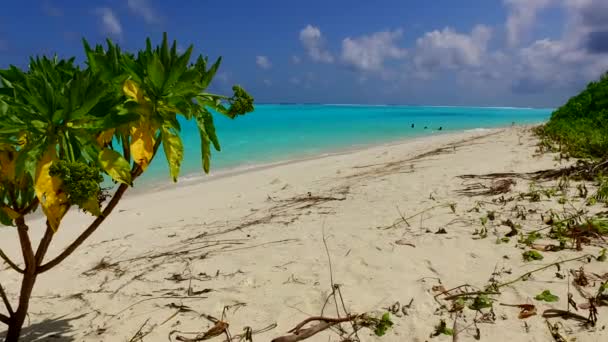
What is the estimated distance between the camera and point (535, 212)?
155 inches

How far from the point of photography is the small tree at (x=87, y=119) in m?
1.56

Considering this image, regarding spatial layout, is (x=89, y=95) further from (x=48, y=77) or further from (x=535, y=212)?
(x=535, y=212)

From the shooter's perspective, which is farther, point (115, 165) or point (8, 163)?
point (8, 163)

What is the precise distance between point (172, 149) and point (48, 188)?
0.49m

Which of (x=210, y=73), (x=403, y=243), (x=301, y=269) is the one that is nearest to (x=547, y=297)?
(x=403, y=243)

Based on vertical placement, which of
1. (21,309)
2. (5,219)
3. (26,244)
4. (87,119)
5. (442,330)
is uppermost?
(87,119)

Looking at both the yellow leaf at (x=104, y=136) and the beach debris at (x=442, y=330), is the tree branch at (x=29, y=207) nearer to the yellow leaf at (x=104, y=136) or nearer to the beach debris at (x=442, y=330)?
the yellow leaf at (x=104, y=136)

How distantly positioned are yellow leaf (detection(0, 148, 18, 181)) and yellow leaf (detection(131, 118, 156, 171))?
1.65 feet

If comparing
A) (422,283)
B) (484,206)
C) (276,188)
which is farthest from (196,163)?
(422,283)

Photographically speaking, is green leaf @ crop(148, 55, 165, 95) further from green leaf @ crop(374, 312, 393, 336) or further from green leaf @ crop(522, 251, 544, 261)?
green leaf @ crop(522, 251, 544, 261)

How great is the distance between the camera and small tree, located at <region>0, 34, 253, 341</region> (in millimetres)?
1562

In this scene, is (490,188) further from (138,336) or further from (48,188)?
(48,188)

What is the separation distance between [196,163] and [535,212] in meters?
10.8

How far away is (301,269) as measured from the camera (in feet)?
10.5
